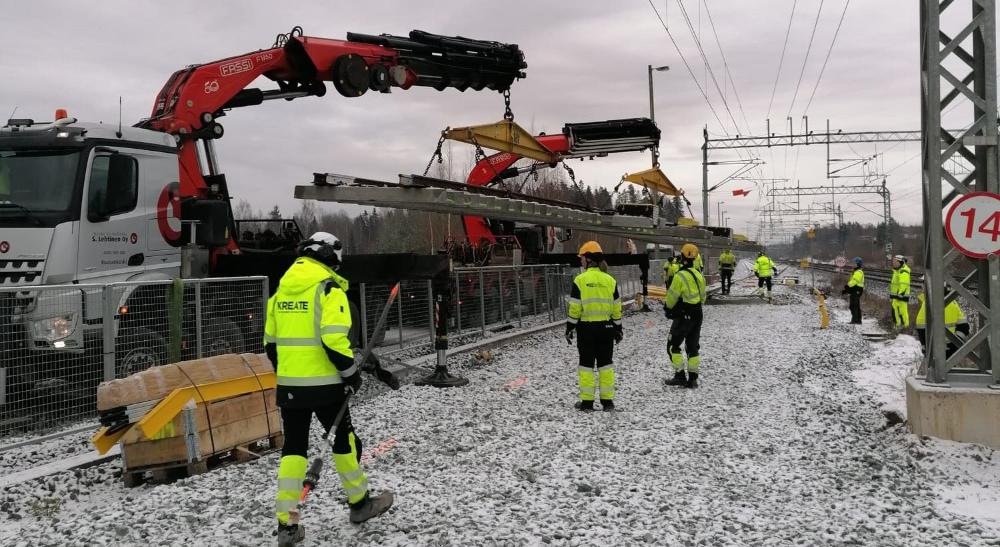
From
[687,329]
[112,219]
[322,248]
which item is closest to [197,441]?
[322,248]

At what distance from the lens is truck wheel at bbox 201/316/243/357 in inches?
336

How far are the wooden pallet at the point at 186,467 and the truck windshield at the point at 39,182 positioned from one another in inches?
133

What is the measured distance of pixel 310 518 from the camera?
4801mm

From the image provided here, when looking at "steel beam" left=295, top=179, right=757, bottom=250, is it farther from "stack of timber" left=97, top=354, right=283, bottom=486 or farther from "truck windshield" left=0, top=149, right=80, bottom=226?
"stack of timber" left=97, top=354, right=283, bottom=486

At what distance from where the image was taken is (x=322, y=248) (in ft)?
14.4

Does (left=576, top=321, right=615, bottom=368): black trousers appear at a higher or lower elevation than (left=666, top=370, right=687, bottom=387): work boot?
higher

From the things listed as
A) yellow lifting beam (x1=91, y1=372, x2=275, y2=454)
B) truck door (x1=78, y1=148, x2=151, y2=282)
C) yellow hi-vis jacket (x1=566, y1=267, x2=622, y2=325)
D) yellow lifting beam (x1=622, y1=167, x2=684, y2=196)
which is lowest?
yellow lifting beam (x1=91, y1=372, x2=275, y2=454)

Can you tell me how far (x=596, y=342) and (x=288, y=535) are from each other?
4.70 meters

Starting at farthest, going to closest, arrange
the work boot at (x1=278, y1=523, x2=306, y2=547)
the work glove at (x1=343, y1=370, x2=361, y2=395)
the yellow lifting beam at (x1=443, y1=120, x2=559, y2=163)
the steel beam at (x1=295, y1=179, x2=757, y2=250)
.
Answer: the yellow lifting beam at (x1=443, y1=120, x2=559, y2=163) < the steel beam at (x1=295, y1=179, x2=757, y2=250) < the work glove at (x1=343, y1=370, x2=361, y2=395) < the work boot at (x1=278, y1=523, x2=306, y2=547)

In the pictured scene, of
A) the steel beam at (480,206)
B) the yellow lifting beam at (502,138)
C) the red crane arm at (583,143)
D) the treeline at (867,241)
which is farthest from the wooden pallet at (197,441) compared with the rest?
the treeline at (867,241)

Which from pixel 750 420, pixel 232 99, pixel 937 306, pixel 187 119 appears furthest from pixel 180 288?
pixel 937 306

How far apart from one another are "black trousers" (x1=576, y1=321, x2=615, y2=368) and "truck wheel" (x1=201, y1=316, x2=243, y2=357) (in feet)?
15.0

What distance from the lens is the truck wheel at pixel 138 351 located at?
297 inches

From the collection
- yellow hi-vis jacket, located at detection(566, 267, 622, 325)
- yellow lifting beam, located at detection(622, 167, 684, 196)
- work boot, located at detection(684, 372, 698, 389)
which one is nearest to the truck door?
yellow hi-vis jacket, located at detection(566, 267, 622, 325)
